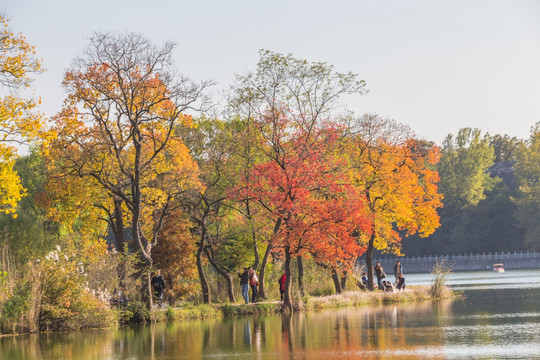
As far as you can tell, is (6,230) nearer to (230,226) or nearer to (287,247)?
(230,226)

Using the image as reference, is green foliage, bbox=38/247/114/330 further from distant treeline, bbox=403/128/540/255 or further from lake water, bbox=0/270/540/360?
distant treeline, bbox=403/128/540/255

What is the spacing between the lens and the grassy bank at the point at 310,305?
34844 millimetres

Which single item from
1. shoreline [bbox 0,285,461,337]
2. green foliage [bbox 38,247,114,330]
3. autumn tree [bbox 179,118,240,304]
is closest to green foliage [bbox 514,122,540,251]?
shoreline [bbox 0,285,461,337]

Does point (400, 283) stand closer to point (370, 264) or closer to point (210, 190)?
point (370, 264)

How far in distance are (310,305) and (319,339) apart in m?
14.8

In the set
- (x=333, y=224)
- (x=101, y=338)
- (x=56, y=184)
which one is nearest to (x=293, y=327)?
(x=101, y=338)

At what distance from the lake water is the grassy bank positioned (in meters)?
1.77

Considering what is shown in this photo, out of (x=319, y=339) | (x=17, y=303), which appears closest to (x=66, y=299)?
(x=17, y=303)

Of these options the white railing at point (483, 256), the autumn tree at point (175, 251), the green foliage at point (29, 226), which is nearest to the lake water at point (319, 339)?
the autumn tree at point (175, 251)

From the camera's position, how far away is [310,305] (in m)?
38.8

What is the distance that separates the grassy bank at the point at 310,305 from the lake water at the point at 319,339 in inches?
69.8

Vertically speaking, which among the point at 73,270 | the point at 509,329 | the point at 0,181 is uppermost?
the point at 0,181

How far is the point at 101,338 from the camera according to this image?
88.3ft

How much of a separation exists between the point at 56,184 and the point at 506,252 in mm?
95795
